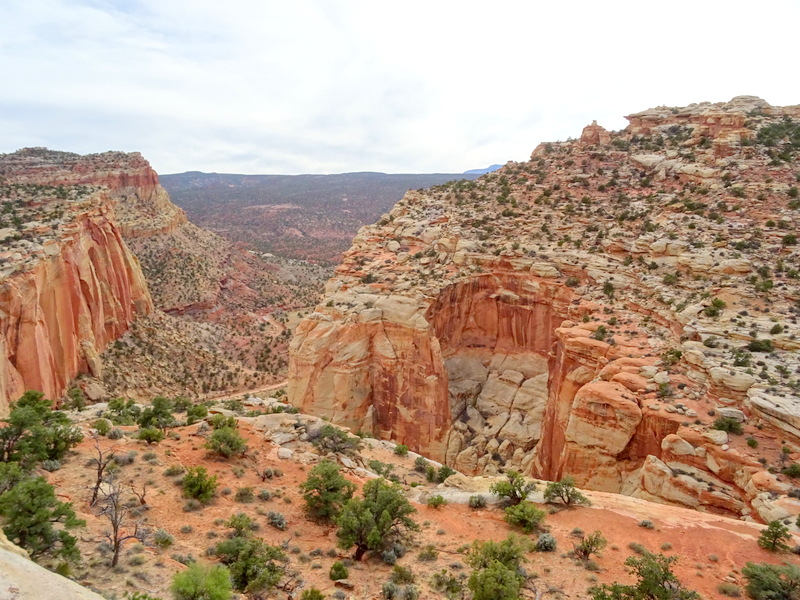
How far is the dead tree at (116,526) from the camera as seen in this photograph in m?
11.1

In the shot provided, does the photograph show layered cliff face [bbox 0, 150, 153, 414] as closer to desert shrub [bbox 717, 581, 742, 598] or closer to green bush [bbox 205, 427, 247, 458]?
green bush [bbox 205, 427, 247, 458]

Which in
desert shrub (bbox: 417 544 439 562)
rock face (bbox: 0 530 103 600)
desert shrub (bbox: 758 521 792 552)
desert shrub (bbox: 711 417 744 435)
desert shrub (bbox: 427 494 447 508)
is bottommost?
desert shrub (bbox: 427 494 447 508)

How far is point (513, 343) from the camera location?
3341cm

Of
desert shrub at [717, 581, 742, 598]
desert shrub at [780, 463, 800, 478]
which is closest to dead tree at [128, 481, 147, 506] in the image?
desert shrub at [717, 581, 742, 598]

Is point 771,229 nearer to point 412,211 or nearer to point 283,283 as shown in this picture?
point 412,211

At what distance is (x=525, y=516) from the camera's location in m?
15.3

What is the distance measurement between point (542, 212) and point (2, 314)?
38.2 meters

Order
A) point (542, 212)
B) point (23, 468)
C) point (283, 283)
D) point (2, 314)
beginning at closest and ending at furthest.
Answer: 1. point (23, 468)
2. point (2, 314)
3. point (542, 212)
4. point (283, 283)

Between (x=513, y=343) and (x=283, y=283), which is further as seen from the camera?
(x=283, y=283)

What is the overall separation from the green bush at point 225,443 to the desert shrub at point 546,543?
12.3 m

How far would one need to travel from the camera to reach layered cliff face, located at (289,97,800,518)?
61.3 feet

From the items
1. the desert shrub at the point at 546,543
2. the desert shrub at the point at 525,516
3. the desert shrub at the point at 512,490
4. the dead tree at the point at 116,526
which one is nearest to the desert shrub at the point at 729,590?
the desert shrub at the point at 546,543

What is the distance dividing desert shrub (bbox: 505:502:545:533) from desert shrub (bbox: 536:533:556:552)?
0.86m

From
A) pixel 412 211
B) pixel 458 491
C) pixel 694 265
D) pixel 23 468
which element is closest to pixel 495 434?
pixel 458 491
